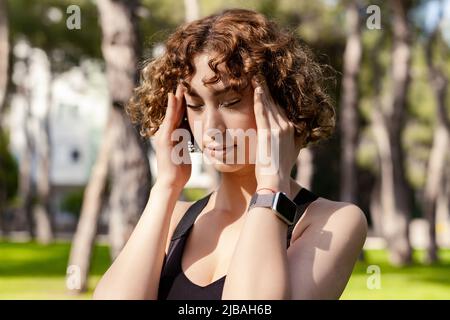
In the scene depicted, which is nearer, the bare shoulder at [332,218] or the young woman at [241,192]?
the young woman at [241,192]

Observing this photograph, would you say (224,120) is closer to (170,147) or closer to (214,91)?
(214,91)

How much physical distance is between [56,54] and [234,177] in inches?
1332

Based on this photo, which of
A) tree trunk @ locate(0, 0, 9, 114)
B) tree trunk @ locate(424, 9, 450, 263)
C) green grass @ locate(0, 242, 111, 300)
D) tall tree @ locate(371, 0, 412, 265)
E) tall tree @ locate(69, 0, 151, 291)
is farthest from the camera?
tree trunk @ locate(424, 9, 450, 263)

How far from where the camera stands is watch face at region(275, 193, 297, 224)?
2.30 metres

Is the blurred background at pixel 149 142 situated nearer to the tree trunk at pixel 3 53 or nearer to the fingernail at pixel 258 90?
the tree trunk at pixel 3 53

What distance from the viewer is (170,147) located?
259cm

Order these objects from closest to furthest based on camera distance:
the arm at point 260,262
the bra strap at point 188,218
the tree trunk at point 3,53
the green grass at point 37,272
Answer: the arm at point 260,262 → the bra strap at point 188,218 → the green grass at point 37,272 → the tree trunk at point 3,53

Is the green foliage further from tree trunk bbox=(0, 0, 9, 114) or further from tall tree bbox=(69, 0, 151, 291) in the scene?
tall tree bbox=(69, 0, 151, 291)

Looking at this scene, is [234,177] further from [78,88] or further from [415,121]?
[415,121]

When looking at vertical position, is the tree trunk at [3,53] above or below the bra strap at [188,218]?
above

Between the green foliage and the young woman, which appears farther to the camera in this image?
the green foliage

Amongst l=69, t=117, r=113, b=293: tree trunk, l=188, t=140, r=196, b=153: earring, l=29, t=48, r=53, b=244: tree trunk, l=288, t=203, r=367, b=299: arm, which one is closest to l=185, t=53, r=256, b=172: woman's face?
l=188, t=140, r=196, b=153: earring

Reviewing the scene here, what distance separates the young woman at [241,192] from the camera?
2.29m

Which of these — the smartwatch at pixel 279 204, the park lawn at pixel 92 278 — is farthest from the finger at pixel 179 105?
the park lawn at pixel 92 278
